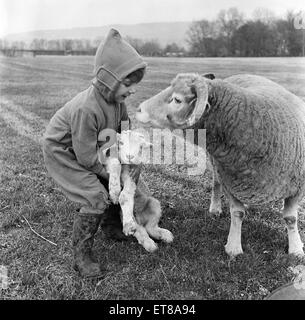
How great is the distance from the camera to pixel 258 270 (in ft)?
12.5

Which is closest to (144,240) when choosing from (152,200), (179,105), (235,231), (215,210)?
(152,200)

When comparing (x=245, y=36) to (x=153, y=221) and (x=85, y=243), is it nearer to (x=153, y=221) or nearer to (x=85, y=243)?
(x=153, y=221)

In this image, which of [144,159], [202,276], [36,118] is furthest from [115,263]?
[36,118]

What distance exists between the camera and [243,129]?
346 cm

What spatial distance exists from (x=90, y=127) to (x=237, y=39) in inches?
220

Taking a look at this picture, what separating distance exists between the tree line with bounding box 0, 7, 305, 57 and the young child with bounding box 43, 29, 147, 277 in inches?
164

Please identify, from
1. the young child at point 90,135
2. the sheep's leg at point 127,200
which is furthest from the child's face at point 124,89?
the sheep's leg at point 127,200

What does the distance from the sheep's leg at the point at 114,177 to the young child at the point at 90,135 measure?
8cm

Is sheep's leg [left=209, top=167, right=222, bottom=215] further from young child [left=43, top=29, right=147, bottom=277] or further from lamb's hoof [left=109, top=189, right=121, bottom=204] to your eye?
lamb's hoof [left=109, top=189, right=121, bottom=204]

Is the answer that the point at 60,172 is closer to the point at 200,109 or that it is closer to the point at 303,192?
the point at 200,109

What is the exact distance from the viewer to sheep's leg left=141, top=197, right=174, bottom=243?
13.6 feet

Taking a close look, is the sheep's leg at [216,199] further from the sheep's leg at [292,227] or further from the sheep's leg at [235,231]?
the sheep's leg at [292,227]

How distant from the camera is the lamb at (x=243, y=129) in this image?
336cm

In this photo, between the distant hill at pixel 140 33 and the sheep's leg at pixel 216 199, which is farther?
the distant hill at pixel 140 33
